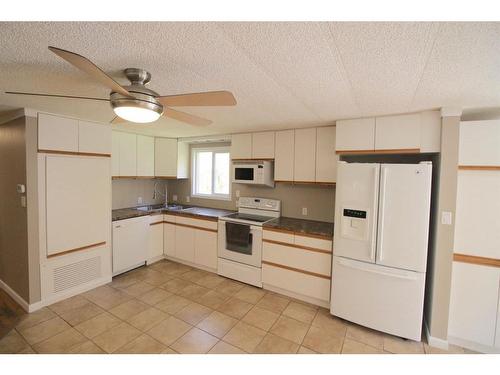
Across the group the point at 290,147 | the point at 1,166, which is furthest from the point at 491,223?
the point at 1,166

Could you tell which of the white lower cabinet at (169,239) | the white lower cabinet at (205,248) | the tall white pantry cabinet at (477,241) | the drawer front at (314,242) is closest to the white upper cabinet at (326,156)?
the drawer front at (314,242)

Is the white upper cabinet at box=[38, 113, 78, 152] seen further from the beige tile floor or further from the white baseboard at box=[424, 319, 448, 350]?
the white baseboard at box=[424, 319, 448, 350]

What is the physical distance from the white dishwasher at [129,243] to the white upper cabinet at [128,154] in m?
0.79

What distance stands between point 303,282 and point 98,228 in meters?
2.76

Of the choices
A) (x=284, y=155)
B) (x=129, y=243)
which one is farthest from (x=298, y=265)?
(x=129, y=243)

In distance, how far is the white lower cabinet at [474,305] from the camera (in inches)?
79.0

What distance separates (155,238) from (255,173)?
202 centimetres

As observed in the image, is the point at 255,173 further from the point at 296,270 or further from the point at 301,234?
the point at 296,270

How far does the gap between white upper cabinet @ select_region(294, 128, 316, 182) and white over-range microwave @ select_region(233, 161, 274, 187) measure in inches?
17.8

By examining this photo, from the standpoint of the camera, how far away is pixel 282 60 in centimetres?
129

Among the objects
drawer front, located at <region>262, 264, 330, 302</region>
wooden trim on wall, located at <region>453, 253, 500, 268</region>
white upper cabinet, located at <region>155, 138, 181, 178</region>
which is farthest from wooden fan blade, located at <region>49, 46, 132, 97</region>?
white upper cabinet, located at <region>155, 138, 181, 178</region>

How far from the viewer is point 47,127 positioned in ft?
8.28

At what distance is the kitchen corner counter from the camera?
2711mm

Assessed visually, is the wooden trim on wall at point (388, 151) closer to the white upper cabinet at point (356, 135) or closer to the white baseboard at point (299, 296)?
the white upper cabinet at point (356, 135)
